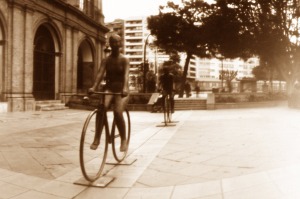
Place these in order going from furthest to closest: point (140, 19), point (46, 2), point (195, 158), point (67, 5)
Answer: point (140, 19), point (67, 5), point (46, 2), point (195, 158)

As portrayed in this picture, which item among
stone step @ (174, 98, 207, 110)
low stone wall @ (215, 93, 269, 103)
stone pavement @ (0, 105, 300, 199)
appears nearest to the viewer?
stone pavement @ (0, 105, 300, 199)

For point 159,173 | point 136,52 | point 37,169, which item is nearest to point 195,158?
point 159,173

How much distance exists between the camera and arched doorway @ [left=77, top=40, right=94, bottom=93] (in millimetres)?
29562

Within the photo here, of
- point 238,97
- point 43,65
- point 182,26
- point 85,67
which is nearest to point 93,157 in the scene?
point 43,65

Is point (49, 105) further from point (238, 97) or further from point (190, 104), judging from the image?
point (238, 97)

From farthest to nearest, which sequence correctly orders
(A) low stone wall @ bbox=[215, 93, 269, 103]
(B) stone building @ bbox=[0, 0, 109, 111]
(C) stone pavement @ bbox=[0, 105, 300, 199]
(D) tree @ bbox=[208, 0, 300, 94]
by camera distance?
1. (D) tree @ bbox=[208, 0, 300, 94]
2. (A) low stone wall @ bbox=[215, 93, 269, 103]
3. (B) stone building @ bbox=[0, 0, 109, 111]
4. (C) stone pavement @ bbox=[0, 105, 300, 199]

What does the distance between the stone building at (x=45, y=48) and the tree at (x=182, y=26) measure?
17.8ft

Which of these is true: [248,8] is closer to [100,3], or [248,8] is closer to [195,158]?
[100,3]

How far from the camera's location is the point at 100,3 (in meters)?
31.9

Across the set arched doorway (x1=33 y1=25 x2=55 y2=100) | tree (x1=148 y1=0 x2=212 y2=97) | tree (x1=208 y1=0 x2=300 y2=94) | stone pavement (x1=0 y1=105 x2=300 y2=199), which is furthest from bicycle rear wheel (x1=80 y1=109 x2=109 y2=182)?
tree (x1=148 y1=0 x2=212 y2=97)

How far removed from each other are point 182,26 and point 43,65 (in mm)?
14585

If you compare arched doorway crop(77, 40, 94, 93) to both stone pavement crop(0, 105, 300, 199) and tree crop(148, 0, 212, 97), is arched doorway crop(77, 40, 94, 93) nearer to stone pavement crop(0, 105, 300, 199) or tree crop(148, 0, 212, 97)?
tree crop(148, 0, 212, 97)

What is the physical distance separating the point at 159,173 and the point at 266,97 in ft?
79.8

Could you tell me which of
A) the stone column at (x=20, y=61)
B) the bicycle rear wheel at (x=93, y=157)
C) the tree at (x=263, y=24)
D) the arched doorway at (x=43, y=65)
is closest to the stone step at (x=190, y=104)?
the tree at (x=263, y=24)
